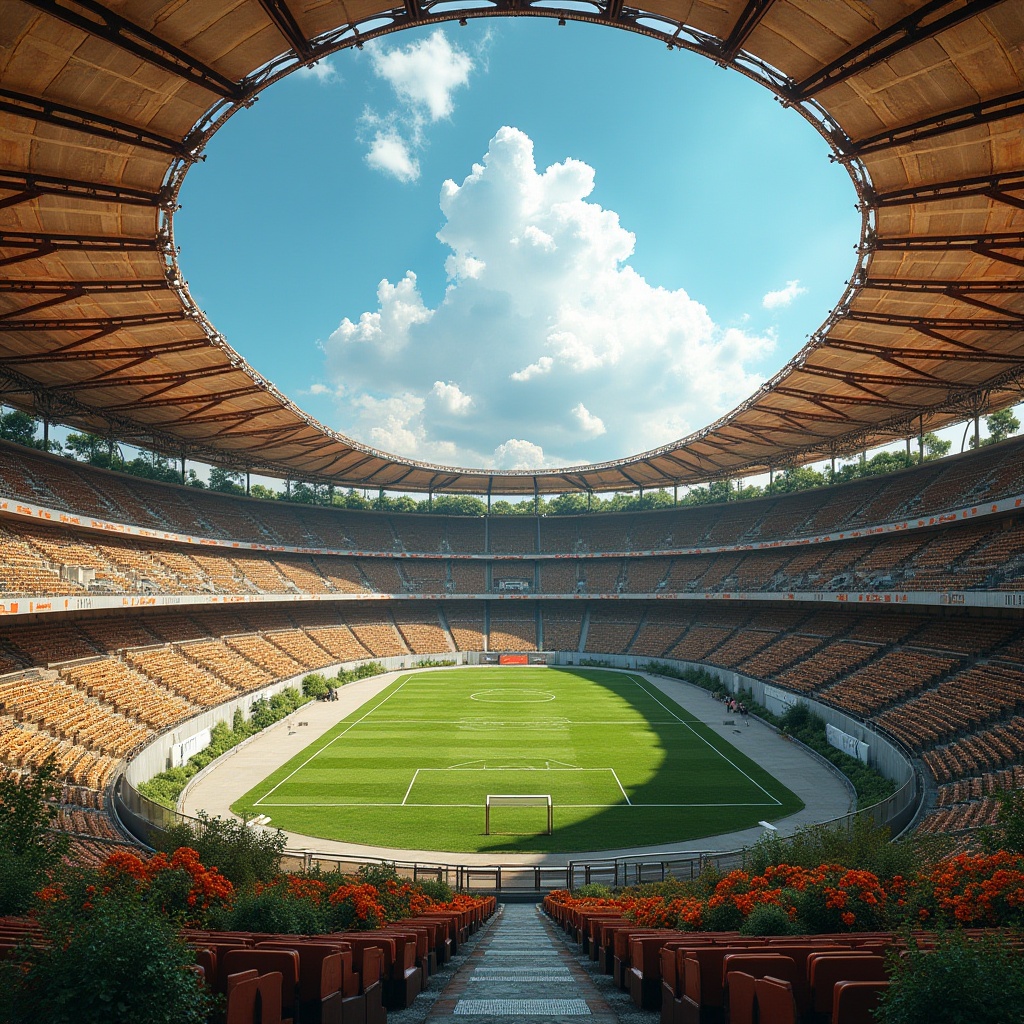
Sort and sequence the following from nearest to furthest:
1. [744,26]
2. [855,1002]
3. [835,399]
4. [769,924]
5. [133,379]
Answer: [855,1002] < [769,924] < [744,26] < [133,379] < [835,399]

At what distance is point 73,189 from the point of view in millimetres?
19422

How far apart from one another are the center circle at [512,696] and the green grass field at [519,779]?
80cm

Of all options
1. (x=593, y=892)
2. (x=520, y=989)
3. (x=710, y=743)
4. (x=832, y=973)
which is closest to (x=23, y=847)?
(x=520, y=989)

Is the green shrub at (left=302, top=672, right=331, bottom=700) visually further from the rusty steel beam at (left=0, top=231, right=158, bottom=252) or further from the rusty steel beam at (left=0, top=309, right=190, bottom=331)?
the rusty steel beam at (left=0, top=231, right=158, bottom=252)

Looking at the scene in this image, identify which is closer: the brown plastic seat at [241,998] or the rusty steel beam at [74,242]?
the brown plastic seat at [241,998]

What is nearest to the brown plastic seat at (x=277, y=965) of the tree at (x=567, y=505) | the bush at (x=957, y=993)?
the bush at (x=957, y=993)

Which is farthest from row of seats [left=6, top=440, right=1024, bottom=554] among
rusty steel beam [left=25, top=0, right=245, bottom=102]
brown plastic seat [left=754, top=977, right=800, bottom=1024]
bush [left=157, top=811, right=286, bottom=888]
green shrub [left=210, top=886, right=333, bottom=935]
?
brown plastic seat [left=754, top=977, right=800, bottom=1024]

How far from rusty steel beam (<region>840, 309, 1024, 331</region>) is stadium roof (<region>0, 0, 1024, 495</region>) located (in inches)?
3.1

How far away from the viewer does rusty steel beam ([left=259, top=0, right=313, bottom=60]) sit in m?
15.6

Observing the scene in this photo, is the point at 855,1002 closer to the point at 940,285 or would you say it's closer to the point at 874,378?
the point at 940,285

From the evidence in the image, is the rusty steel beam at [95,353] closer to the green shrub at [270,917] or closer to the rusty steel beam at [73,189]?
the rusty steel beam at [73,189]

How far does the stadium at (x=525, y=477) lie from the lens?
16.8 meters

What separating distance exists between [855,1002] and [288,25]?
20376 millimetres

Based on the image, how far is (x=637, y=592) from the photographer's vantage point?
6656cm
